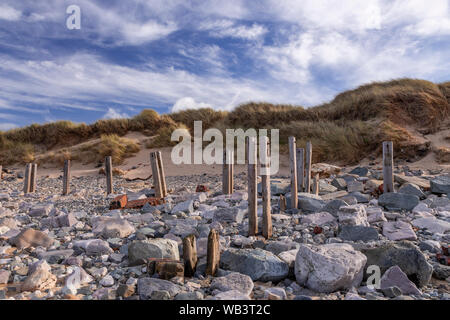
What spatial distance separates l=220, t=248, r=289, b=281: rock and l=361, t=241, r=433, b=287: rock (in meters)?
1.11

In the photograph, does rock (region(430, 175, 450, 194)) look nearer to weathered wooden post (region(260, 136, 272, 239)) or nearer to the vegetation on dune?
weathered wooden post (region(260, 136, 272, 239))

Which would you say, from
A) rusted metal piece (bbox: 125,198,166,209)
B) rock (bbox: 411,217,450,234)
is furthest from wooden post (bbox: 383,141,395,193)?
rusted metal piece (bbox: 125,198,166,209)

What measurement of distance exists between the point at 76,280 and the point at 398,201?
6.54 metres

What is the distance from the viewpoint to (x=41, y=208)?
25.8 feet

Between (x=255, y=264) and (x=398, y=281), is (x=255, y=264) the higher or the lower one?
the higher one

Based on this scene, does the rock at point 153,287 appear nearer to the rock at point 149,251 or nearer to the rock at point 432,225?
the rock at point 149,251

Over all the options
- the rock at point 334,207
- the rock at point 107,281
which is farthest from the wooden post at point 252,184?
the rock at point 107,281

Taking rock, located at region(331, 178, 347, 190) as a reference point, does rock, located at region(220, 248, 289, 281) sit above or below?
below

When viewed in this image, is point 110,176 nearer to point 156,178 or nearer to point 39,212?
point 156,178

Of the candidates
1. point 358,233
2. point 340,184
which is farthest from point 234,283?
point 340,184

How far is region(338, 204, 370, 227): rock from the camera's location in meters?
5.79

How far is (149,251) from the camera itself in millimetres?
4410
